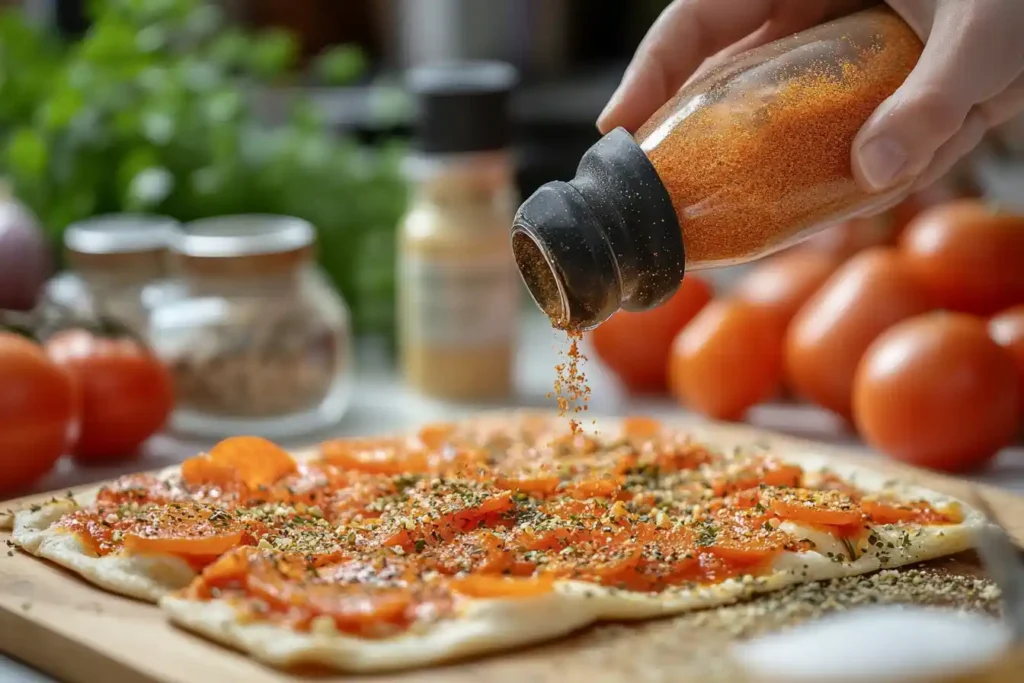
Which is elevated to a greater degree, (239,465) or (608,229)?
(608,229)

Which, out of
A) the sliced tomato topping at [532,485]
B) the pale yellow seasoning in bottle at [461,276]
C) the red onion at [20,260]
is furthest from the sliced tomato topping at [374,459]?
the red onion at [20,260]

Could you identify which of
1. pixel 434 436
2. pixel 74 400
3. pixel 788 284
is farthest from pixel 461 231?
pixel 74 400

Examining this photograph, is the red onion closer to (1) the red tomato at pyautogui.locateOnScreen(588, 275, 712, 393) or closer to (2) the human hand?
(1) the red tomato at pyautogui.locateOnScreen(588, 275, 712, 393)

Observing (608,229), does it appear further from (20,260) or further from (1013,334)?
(20,260)

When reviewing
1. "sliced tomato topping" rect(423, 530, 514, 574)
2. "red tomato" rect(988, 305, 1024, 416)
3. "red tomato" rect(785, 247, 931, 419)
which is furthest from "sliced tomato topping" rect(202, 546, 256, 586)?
"red tomato" rect(988, 305, 1024, 416)

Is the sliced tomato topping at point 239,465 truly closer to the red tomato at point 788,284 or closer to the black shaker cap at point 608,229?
the black shaker cap at point 608,229

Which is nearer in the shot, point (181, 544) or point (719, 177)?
point (719, 177)

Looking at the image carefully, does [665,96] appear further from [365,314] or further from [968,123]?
[365,314]
